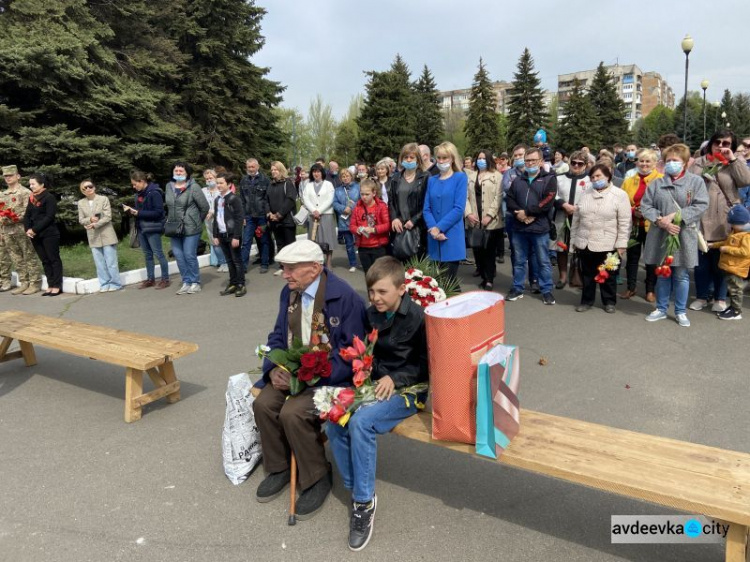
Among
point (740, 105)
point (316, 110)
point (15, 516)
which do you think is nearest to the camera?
point (15, 516)

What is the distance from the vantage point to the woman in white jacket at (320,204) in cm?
1023

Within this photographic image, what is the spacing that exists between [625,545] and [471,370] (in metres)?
1.24

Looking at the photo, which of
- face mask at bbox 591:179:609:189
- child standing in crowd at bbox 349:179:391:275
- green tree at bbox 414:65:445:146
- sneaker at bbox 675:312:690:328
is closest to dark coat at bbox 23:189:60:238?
child standing in crowd at bbox 349:179:391:275

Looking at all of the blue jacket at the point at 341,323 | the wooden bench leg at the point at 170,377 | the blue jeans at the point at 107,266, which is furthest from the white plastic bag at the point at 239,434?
the blue jeans at the point at 107,266

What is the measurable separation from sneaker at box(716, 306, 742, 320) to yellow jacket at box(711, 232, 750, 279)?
1.39 feet

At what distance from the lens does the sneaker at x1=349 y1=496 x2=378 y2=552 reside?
292cm

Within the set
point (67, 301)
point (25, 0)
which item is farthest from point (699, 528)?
point (25, 0)

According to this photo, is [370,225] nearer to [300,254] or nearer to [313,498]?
[300,254]

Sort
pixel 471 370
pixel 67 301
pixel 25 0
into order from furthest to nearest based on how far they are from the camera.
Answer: pixel 25 0 → pixel 67 301 → pixel 471 370

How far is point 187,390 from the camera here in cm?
520

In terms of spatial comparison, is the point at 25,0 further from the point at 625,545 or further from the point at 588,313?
the point at 625,545

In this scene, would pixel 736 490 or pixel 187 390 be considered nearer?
pixel 736 490

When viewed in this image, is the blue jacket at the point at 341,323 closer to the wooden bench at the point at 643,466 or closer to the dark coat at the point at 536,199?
the wooden bench at the point at 643,466

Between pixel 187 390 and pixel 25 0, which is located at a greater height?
pixel 25 0
